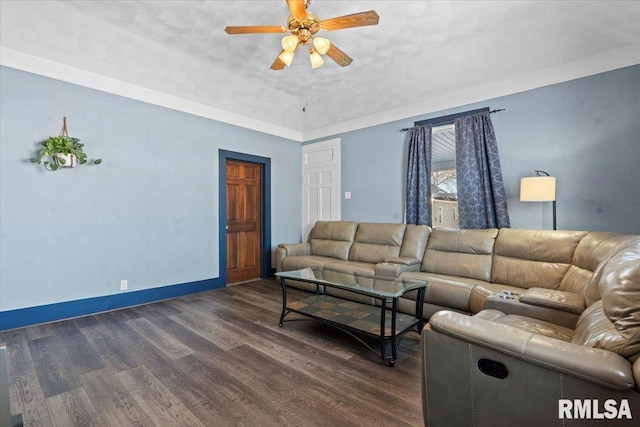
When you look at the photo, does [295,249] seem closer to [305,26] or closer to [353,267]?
[353,267]

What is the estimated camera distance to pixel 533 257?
306 cm

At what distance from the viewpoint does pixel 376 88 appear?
167 inches

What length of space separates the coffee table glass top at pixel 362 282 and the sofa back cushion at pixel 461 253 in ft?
2.55

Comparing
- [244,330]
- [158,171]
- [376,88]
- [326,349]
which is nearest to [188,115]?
[158,171]

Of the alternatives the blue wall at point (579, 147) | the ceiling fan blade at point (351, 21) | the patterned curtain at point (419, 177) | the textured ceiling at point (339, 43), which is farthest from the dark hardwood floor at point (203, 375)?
the textured ceiling at point (339, 43)

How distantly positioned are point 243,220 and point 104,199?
2.09 m

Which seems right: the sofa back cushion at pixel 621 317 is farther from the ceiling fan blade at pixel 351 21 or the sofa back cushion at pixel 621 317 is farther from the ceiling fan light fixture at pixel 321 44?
the ceiling fan light fixture at pixel 321 44

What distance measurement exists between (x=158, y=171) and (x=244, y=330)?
252 centimetres

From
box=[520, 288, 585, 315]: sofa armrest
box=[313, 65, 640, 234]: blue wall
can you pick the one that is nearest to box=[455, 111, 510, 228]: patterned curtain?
box=[313, 65, 640, 234]: blue wall

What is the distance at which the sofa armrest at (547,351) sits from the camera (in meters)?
1.01

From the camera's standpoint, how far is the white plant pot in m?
3.12

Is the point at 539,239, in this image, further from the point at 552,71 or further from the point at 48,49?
the point at 48,49

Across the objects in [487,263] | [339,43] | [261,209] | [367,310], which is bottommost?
[367,310]

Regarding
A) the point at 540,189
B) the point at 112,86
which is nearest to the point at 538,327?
the point at 540,189
